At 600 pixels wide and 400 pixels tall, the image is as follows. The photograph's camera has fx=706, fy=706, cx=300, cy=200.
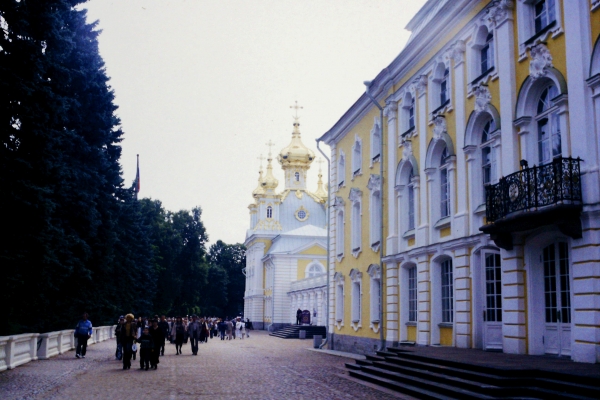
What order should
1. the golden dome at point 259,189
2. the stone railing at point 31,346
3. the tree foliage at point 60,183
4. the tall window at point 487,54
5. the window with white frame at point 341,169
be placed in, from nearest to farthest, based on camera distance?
the stone railing at point 31,346, the tall window at point 487,54, the tree foliage at point 60,183, the window with white frame at point 341,169, the golden dome at point 259,189

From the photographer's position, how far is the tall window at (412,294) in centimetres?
2425

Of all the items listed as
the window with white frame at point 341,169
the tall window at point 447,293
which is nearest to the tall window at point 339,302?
the window with white frame at point 341,169

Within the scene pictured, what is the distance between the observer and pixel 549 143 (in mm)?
16078

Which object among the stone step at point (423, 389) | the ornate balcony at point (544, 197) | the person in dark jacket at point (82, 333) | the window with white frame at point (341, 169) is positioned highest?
the window with white frame at point (341, 169)

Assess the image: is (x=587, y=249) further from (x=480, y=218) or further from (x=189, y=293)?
(x=189, y=293)

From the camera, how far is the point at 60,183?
22734 mm

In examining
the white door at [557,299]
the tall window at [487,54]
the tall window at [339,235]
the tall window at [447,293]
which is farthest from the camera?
the tall window at [339,235]

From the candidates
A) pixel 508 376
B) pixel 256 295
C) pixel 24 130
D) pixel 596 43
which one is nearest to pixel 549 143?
→ pixel 596 43

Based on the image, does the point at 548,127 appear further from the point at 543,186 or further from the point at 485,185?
the point at 485,185

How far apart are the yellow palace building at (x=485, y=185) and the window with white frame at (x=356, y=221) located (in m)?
0.22

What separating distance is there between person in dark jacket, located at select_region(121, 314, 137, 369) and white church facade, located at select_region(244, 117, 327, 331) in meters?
33.7

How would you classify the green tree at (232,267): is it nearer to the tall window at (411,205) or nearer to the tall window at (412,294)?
the tall window at (412,294)

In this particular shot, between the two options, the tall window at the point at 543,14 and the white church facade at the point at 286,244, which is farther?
the white church facade at the point at 286,244

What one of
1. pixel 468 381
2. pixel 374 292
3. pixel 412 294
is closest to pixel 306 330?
pixel 374 292
